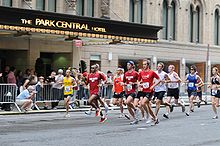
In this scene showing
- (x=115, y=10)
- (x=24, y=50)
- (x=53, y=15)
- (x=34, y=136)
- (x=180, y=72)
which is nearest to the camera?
(x=34, y=136)

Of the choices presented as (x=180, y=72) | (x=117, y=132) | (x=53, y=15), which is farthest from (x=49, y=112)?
(x=180, y=72)

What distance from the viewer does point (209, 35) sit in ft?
139

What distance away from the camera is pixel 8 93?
70.3 ft

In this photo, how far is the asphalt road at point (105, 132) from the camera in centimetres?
1216

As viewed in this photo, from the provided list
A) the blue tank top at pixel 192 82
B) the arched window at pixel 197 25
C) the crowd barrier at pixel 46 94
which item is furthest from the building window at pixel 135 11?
the blue tank top at pixel 192 82

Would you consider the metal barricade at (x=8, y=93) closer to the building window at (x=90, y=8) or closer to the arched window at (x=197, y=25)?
the building window at (x=90, y=8)

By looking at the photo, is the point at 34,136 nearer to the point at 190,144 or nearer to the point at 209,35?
the point at 190,144

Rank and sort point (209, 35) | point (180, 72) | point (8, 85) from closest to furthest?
point (8, 85) < point (180, 72) < point (209, 35)

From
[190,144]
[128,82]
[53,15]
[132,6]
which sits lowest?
[190,144]

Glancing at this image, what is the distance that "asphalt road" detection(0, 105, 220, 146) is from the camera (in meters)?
12.2

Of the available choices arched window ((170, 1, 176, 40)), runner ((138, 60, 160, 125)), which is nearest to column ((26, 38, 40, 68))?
runner ((138, 60, 160, 125))

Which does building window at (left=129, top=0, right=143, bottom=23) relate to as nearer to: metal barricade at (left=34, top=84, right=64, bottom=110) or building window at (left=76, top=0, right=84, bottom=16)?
building window at (left=76, top=0, right=84, bottom=16)

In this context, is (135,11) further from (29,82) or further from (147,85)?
(147,85)

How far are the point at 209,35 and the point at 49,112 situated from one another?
937 inches
